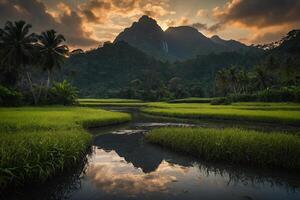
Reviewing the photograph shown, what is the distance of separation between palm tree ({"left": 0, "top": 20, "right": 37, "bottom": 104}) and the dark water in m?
37.2

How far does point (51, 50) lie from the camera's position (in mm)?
52406

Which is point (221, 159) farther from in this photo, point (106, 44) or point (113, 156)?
point (106, 44)

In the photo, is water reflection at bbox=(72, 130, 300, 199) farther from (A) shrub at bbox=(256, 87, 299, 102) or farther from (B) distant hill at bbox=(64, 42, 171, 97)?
(B) distant hill at bbox=(64, 42, 171, 97)

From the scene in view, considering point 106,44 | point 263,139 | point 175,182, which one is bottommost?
point 175,182

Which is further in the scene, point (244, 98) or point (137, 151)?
point (244, 98)

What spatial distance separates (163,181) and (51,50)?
46035 mm

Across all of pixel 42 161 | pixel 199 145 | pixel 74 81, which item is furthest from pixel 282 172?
pixel 74 81

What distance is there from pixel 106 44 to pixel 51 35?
399ft

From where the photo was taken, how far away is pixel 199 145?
55.0ft

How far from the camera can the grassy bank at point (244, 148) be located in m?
13.9

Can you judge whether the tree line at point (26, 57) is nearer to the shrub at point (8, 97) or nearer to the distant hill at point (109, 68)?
the shrub at point (8, 97)

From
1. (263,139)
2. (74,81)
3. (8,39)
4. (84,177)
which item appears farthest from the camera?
(74,81)

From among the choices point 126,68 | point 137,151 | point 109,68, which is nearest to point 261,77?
point 137,151

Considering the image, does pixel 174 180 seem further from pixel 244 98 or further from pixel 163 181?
pixel 244 98
